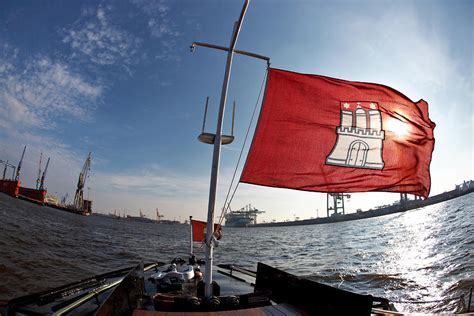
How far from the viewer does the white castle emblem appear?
224 inches

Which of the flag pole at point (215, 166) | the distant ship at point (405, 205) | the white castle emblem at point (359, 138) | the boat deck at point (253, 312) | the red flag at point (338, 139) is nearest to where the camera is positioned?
the boat deck at point (253, 312)

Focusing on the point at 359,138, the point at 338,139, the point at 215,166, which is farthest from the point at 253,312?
the point at 359,138

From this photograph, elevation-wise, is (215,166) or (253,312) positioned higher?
(215,166)

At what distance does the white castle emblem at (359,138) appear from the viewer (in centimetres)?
570

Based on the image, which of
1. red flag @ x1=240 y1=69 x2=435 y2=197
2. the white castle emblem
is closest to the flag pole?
red flag @ x1=240 y1=69 x2=435 y2=197

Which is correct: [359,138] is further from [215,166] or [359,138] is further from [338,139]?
[215,166]

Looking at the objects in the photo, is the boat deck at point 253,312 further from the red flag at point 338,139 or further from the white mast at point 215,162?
the red flag at point 338,139

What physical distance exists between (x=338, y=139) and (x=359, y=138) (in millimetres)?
520

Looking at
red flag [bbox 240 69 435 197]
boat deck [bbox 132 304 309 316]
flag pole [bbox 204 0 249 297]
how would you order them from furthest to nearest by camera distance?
red flag [bbox 240 69 435 197], flag pole [bbox 204 0 249 297], boat deck [bbox 132 304 309 316]

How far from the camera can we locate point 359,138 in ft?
19.1

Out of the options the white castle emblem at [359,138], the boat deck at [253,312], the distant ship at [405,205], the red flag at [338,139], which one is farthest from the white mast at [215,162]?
the distant ship at [405,205]

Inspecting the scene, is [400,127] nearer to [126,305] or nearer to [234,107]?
[234,107]

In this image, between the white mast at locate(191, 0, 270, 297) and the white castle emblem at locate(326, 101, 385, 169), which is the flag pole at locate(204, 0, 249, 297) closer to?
the white mast at locate(191, 0, 270, 297)

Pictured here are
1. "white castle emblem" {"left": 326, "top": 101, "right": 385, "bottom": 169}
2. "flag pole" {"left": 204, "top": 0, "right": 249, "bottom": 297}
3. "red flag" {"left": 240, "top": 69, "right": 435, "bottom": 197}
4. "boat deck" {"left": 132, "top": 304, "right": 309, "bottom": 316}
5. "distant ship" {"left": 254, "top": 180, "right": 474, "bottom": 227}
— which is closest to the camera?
"boat deck" {"left": 132, "top": 304, "right": 309, "bottom": 316}
